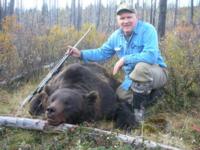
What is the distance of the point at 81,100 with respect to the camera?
537 cm

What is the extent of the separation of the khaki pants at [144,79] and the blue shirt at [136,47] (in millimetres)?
81

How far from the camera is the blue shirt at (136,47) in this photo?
5898 millimetres

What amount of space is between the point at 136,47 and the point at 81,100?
1266mm

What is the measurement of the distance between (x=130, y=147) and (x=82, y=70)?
191 cm

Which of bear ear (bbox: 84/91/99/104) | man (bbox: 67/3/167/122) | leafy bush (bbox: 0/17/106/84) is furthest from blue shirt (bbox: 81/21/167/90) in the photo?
leafy bush (bbox: 0/17/106/84)

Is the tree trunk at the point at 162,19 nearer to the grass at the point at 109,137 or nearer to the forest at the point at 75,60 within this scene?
the forest at the point at 75,60

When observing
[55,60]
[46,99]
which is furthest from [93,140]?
[55,60]

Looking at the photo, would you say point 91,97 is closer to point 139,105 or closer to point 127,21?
point 139,105

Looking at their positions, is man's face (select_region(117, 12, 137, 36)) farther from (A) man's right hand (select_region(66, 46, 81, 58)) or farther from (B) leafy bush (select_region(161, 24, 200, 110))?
(B) leafy bush (select_region(161, 24, 200, 110))

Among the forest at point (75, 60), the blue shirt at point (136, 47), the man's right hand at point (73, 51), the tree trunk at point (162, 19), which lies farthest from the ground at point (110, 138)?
the tree trunk at point (162, 19)

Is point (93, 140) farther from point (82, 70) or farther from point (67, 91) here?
point (82, 70)

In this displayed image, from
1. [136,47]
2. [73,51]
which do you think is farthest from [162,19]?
[136,47]

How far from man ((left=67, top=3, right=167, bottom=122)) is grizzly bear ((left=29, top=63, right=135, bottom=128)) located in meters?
0.20

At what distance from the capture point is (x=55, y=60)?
9633 millimetres
